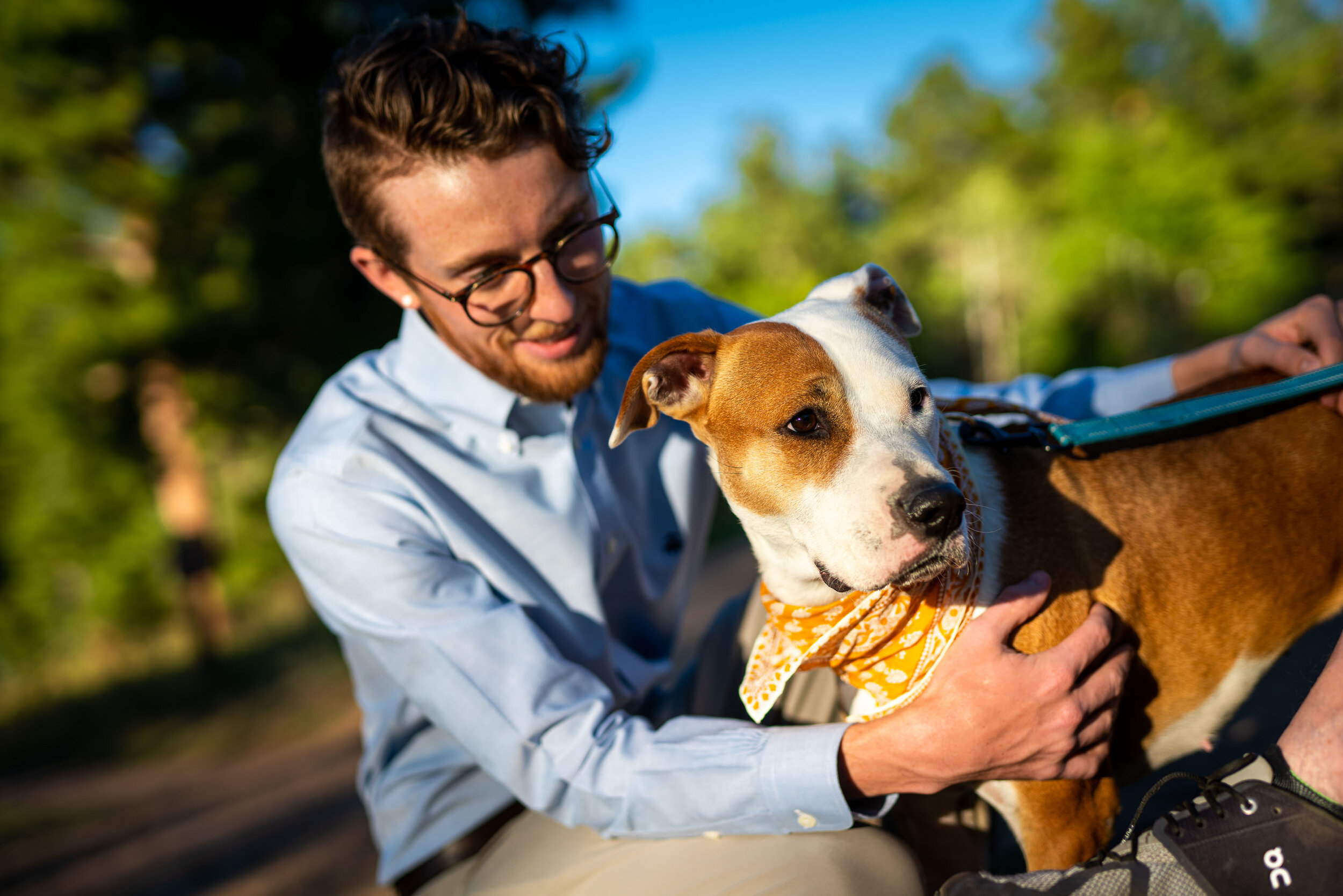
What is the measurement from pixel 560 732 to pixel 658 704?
0.92 meters

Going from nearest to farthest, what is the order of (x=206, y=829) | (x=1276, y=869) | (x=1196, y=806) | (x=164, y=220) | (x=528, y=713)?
1. (x=1276, y=869)
2. (x=1196, y=806)
3. (x=528, y=713)
4. (x=206, y=829)
5. (x=164, y=220)

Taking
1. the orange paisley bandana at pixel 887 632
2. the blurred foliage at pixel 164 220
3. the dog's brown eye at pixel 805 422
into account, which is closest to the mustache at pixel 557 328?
the dog's brown eye at pixel 805 422

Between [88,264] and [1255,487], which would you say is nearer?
[1255,487]

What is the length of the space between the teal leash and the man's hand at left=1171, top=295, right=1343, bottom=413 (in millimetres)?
71

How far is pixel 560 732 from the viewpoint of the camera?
223cm

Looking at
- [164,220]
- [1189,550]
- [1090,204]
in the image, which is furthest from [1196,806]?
[1090,204]

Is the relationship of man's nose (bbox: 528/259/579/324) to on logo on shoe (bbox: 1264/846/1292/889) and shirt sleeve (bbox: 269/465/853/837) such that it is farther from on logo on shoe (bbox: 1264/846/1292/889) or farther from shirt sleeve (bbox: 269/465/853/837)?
on logo on shoe (bbox: 1264/846/1292/889)

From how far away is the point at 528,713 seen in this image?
2.21 metres

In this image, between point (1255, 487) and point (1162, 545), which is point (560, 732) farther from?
point (1255, 487)

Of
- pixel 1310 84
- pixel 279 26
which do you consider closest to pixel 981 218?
pixel 1310 84

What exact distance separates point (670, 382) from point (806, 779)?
1.20 meters

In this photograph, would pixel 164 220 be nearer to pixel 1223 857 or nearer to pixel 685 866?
pixel 685 866

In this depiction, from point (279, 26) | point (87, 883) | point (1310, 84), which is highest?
point (1310, 84)

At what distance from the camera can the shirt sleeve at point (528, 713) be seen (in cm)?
210
